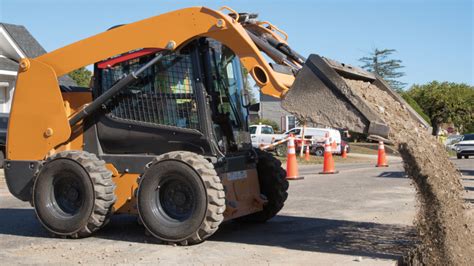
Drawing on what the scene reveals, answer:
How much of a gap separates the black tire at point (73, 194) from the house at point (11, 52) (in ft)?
61.5

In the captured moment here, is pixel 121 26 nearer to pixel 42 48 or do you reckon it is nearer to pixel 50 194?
pixel 50 194

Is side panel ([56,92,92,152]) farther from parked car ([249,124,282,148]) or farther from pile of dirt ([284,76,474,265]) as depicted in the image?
parked car ([249,124,282,148])

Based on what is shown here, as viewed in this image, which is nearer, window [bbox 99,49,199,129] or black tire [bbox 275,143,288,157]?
window [bbox 99,49,199,129]

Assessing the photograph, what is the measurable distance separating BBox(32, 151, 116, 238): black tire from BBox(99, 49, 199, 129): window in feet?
2.66

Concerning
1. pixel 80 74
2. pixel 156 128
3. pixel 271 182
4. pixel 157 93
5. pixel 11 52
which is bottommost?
pixel 271 182

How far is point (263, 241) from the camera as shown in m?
7.82

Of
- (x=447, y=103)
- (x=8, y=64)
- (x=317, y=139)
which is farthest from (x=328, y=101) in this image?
(x=447, y=103)

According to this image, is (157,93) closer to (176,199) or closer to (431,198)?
(176,199)

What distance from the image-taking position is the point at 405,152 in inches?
253

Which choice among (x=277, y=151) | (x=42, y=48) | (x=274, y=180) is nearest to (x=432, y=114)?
(x=277, y=151)

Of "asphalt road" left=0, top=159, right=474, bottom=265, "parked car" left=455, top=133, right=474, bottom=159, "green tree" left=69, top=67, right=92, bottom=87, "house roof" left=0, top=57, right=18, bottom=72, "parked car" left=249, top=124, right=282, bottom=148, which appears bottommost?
"asphalt road" left=0, top=159, right=474, bottom=265

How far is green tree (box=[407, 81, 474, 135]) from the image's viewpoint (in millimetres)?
55000

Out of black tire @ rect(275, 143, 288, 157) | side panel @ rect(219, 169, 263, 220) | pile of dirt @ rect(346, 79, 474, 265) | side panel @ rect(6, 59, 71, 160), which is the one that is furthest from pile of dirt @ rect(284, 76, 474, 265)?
black tire @ rect(275, 143, 288, 157)

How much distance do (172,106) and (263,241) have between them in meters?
2.08
